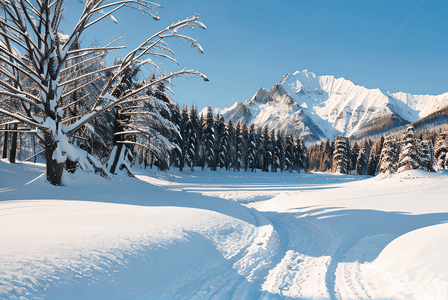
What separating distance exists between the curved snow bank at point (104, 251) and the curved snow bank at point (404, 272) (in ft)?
5.99

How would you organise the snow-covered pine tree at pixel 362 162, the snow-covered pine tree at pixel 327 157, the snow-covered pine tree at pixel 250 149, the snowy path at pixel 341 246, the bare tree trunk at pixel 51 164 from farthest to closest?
the snow-covered pine tree at pixel 327 157
the snow-covered pine tree at pixel 362 162
the snow-covered pine tree at pixel 250 149
the bare tree trunk at pixel 51 164
the snowy path at pixel 341 246

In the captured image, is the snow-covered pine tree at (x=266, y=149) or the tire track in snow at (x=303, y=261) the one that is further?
the snow-covered pine tree at (x=266, y=149)

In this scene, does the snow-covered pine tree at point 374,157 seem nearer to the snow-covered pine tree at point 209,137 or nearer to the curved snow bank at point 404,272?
the snow-covered pine tree at point 209,137

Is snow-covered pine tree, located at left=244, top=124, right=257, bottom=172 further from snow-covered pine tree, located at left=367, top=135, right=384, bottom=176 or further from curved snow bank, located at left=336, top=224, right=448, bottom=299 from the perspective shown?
snow-covered pine tree, located at left=367, top=135, right=384, bottom=176

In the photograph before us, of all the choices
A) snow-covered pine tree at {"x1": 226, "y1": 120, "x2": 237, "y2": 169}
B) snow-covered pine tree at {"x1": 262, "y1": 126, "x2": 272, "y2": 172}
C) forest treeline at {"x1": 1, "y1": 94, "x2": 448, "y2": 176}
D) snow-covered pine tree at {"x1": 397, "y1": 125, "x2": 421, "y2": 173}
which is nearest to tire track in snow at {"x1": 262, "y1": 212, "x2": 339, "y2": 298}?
forest treeline at {"x1": 1, "y1": 94, "x2": 448, "y2": 176}

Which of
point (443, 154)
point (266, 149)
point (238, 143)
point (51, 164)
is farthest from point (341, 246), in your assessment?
point (266, 149)

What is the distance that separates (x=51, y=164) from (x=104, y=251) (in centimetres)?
533

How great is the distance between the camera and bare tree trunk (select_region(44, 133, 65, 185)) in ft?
23.0

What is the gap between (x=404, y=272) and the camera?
11.9 ft

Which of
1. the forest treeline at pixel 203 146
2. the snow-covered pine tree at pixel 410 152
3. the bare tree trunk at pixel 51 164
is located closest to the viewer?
the bare tree trunk at pixel 51 164

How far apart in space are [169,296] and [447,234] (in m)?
4.89

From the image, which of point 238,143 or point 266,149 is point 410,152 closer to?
point 238,143

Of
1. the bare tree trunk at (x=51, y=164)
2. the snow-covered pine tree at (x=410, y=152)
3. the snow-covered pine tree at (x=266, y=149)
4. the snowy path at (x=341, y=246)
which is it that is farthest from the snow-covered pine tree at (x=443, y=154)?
the bare tree trunk at (x=51, y=164)

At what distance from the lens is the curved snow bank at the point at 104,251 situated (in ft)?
7.79
